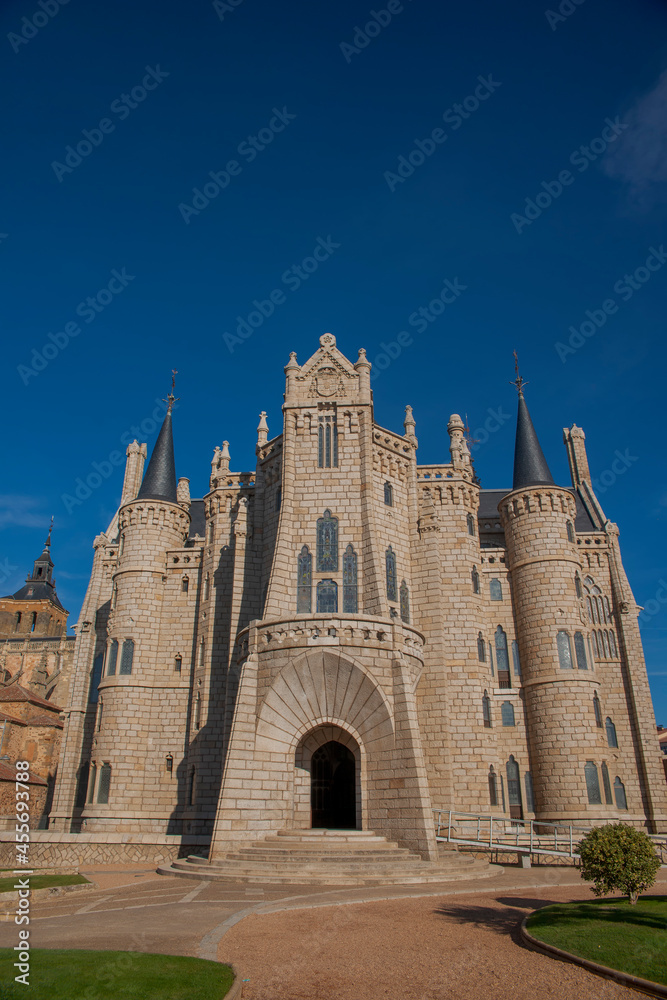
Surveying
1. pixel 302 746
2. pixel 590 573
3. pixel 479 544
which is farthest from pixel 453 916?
pixel 590 573

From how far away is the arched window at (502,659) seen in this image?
3147 centimetres

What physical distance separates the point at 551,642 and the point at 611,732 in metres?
5.90

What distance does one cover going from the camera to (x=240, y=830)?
68.1ft

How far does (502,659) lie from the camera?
105ft

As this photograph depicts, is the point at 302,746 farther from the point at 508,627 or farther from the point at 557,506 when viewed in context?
the point at 557,506

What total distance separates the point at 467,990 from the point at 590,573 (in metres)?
29.3

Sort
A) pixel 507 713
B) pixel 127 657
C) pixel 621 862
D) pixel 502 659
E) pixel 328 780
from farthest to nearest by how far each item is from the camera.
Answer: pixel 127 657 → pixel 502 659 → pixel 507 713 → pixel 328 780 → pixel 621 862

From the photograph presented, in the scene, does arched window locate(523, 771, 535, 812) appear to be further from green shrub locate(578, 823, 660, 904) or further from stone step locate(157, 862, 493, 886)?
green shrub locate(578, 823, 660, 904)

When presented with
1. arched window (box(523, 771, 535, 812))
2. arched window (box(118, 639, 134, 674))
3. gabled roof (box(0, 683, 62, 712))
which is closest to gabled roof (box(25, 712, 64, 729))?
gabled roof (box(0, 683, 62, 712))

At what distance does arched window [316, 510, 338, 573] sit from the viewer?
2708 centimetres

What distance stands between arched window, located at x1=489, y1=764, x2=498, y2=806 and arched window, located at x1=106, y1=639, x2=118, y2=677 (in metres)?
17.8

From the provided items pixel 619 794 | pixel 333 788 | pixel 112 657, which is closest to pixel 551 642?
pixel 619 794

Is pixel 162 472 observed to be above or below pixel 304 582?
above

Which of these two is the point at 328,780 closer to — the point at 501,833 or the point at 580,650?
the point at 501,833
